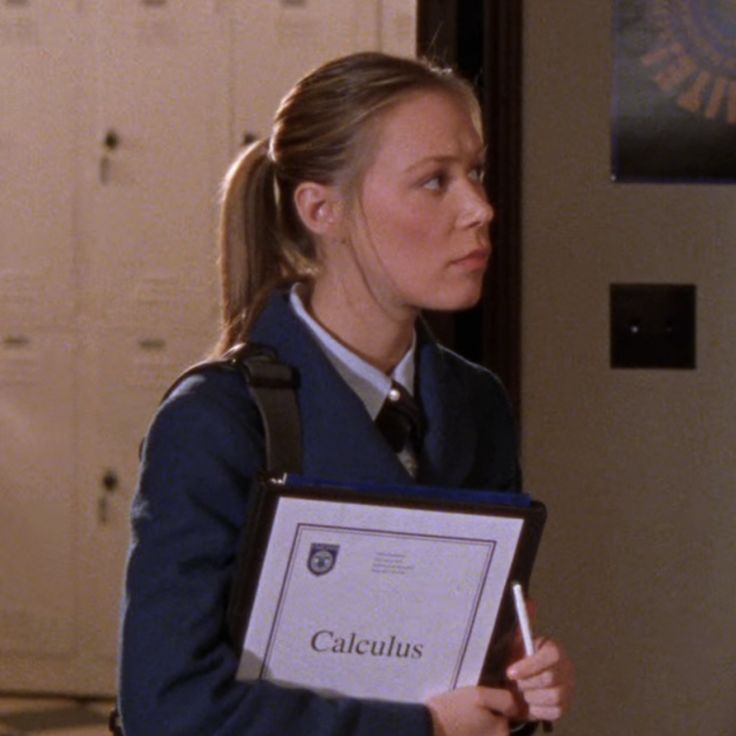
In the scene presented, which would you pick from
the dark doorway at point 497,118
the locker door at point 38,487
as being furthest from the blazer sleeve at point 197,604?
the locker door at point 38,487

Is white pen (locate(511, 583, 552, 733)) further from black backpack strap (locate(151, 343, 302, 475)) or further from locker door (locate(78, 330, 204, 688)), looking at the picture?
locker door (locate(78, 330, 204, 688))

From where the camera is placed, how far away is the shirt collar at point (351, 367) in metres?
1.42

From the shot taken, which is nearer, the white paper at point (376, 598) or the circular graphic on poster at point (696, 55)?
the white paper at point (376, 598)

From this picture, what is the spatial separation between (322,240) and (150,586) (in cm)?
39

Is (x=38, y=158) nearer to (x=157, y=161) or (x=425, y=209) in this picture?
(x=157, y=161)

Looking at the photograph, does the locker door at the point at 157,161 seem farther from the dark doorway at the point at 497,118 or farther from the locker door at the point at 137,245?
the dark doorway at the point at 497,118

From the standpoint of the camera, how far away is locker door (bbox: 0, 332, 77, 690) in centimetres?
473

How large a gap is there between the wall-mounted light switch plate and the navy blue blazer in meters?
0.91

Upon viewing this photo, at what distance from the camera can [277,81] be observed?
4531 mm

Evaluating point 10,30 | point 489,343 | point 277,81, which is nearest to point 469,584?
point 489,343

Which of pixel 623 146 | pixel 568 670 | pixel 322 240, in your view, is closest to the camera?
pixel 568 670

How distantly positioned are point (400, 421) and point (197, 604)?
30 centimetres

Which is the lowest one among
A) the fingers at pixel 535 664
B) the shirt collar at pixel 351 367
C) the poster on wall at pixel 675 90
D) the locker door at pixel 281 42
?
the fingers at pixel 535 664

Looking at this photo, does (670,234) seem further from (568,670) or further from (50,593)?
(50,593)
